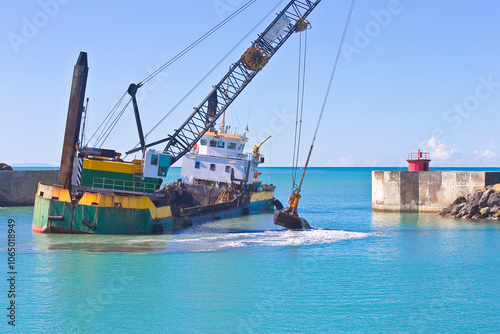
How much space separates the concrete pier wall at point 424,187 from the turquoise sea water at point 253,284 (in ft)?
29.8

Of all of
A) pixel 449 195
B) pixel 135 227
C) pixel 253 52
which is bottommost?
pixel 135 227

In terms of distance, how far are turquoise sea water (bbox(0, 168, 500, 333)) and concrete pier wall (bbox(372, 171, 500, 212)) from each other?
9.08 metres

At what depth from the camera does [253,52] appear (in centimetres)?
3403

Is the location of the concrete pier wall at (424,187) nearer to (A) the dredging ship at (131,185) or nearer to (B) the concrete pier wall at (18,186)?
(A) the dredging ship at (131,185)

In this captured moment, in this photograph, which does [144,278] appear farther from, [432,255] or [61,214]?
[432,255]

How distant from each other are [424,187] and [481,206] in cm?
401

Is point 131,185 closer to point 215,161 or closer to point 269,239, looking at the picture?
point 269,239

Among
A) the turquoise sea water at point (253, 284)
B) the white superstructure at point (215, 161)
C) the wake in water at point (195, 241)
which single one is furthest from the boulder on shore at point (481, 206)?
the white superstructure at point (215, 161)

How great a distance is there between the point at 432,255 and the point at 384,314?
8696 mm

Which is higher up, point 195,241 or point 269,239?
point 269,239

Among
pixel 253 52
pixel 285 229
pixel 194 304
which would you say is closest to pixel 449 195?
pixel 285 229

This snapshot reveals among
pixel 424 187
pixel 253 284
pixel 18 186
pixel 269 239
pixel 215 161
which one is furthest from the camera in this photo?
pixel 18 186

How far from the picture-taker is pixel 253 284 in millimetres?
16094

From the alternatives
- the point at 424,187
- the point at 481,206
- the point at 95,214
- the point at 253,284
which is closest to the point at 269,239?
the point at 95,214
